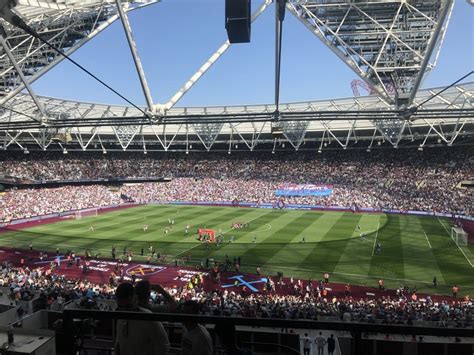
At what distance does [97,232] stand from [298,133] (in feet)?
132

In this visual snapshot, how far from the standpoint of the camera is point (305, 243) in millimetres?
36531

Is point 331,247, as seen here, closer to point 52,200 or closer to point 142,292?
point 142,292

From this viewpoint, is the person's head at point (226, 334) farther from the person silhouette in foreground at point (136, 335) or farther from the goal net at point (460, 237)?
the goal net at point (460, 237)

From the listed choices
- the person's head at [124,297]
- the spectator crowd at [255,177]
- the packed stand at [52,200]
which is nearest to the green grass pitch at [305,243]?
the packed stand at [52,200]

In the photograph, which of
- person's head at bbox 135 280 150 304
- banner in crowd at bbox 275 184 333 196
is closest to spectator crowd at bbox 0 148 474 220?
banner in crowd at bbox 275 184 333 196

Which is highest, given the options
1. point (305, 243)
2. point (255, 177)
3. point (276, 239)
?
point (255, 177)

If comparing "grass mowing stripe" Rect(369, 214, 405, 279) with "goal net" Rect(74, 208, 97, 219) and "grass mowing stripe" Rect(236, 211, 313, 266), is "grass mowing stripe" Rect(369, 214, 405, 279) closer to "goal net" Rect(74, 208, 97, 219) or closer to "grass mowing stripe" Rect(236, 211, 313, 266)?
"grass mowing stripe" Rect(236, 211, 313, 266)

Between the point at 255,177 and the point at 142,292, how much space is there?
2994 inches

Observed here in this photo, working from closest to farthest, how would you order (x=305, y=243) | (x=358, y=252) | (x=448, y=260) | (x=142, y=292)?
1. (x=142, y=292)
2. (x=448, y=260)
3. (x=358, y=252)
4. (x=305, y=243)

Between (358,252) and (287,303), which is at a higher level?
(358,252)

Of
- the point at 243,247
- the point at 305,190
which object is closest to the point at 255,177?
the point at 305,190

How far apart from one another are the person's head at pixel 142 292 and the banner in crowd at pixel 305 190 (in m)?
65.8

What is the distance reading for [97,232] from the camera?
43.0 metres

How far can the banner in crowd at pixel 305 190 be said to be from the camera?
68.4 meters
